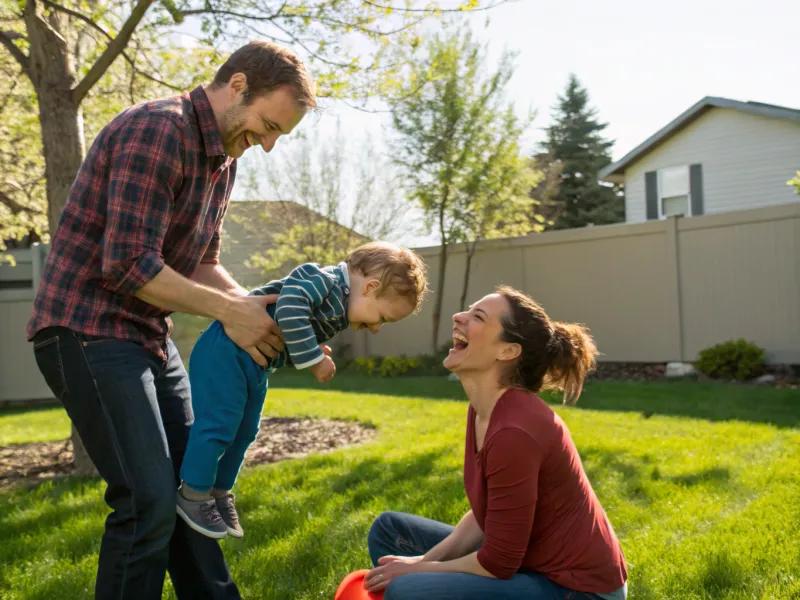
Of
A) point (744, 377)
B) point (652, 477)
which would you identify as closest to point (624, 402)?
point (744, 377)

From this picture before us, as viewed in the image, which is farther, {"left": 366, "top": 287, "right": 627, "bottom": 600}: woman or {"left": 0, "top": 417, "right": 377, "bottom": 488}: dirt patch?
{"left": 0, "top": 417, "right": 377, "bottom": 488}: dirt patch

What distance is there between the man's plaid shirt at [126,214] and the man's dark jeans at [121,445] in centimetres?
8

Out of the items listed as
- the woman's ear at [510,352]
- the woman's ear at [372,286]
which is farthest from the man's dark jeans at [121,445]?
the woman's ear at [510,352]

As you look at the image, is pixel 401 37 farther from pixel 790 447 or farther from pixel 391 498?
pixel 790 447

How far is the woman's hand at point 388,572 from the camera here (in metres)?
2.63

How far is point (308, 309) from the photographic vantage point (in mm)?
2658

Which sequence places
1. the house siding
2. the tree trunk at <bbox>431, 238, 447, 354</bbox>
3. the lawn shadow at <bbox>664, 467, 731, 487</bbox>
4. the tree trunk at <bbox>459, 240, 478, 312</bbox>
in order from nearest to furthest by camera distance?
the lawn shadow at <bbox>664, 467, 731, 487</bbox>, the tree trunk at <bbox>459, 240, 478, 312</bbox>, the tree trunk at <bbox>431, 238, 447, 354</bbox>, the house siding

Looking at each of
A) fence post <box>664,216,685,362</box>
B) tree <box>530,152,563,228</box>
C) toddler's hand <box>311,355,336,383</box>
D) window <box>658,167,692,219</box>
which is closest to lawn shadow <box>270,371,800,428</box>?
fence post <box>664,216,685,362</box>

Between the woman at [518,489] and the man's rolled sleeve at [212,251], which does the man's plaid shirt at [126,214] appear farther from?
the woman at [518,489]

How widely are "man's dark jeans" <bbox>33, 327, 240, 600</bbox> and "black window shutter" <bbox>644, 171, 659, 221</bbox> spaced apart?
20.2 meters

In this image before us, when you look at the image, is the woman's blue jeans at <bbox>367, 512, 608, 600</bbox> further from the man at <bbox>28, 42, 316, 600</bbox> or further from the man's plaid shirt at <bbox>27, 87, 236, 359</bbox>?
the man's plaid shirt at <bbox>27, 87, 236, 359</bbox>

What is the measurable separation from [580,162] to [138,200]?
3631 centimetres

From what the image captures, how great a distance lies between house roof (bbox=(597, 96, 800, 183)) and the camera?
57.8 feet

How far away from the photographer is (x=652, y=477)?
5344 mm
